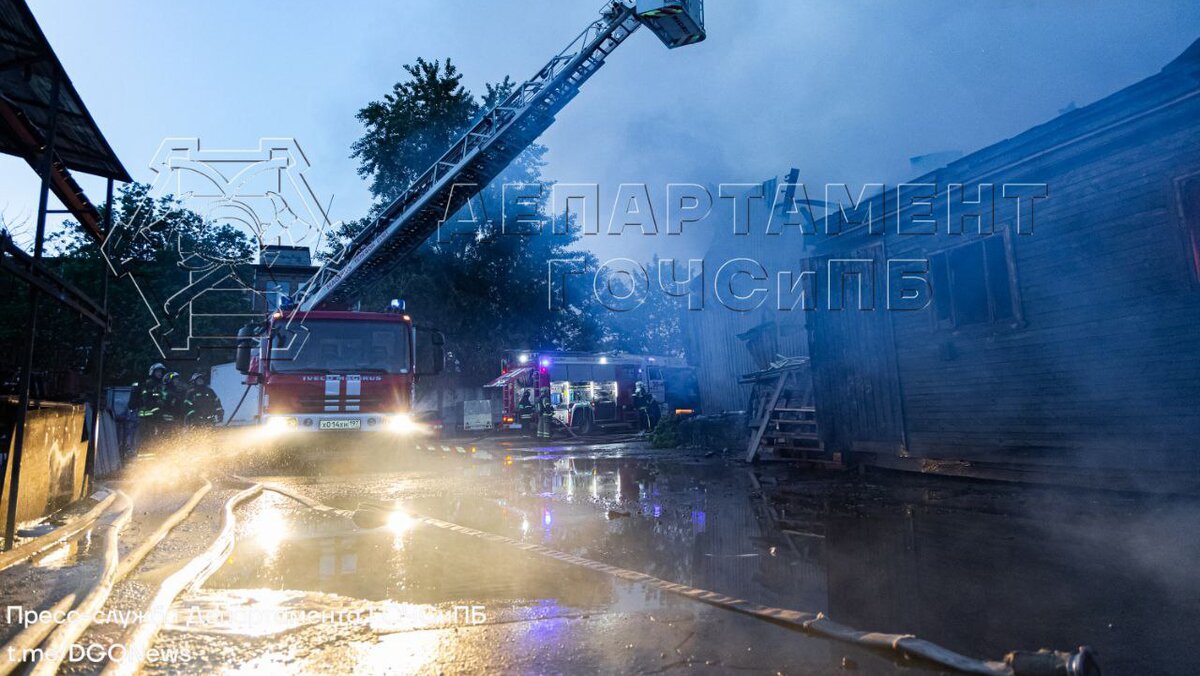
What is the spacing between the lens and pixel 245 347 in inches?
383

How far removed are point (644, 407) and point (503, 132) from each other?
47.4ft

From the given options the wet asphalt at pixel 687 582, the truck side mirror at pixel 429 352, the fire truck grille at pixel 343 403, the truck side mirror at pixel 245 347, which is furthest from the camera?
the truck side mirror at pixel 429 352

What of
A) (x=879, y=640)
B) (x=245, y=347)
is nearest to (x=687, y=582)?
(x=879, y=640)

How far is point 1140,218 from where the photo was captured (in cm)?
684

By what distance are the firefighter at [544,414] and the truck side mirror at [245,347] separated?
11873 millimetres

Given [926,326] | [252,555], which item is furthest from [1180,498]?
[252,555]

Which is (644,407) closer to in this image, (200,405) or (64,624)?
(200,405)

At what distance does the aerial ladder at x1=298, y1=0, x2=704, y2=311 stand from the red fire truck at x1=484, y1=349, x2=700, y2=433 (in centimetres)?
1002

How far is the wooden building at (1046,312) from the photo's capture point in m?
6.56

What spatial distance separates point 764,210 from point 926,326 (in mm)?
15560

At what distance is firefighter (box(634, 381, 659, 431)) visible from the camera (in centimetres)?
2336

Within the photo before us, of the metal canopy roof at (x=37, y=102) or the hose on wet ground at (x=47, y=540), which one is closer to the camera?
the hose on wet ground at (x=47, y=540)

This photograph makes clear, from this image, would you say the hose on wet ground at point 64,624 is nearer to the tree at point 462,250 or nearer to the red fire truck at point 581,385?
the red fire truck at point 581,385

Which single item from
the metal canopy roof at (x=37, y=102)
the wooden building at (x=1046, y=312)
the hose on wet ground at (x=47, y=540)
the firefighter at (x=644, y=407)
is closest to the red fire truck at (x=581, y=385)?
the firefighter at (x=644, y=407)
